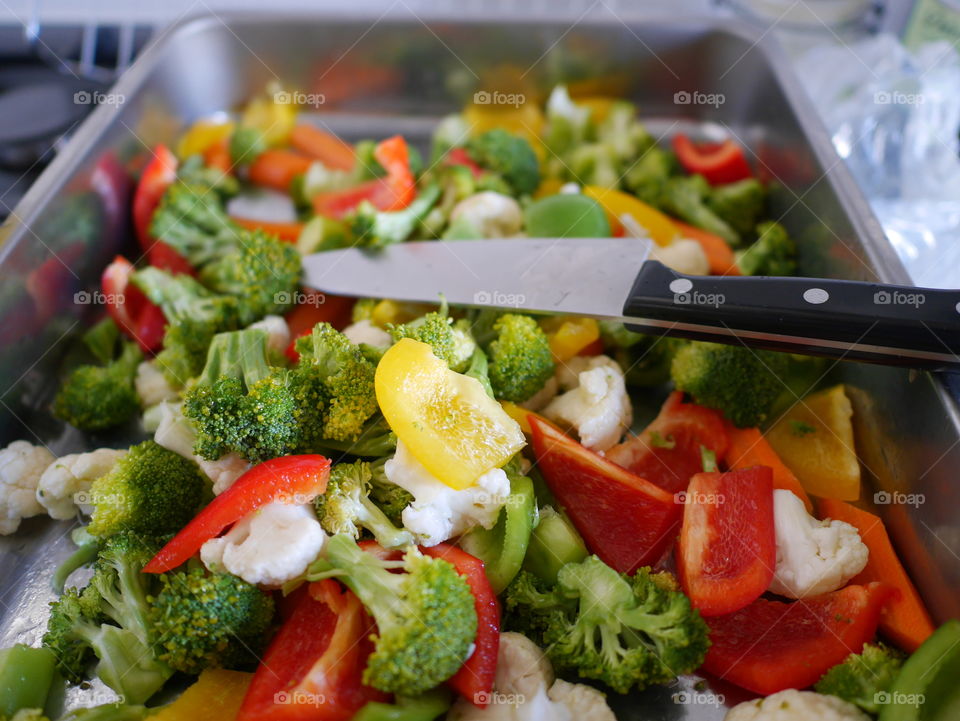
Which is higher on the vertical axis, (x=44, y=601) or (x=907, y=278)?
(x=907, y=278)

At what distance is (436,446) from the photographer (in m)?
1.04

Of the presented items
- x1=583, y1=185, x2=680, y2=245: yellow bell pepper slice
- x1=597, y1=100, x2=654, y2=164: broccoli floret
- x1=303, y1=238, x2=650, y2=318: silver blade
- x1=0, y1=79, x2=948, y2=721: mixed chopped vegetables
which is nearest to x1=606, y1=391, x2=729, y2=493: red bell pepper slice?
x1=0, y1=79, x2=948, y2=721: mixed chopped vegetables

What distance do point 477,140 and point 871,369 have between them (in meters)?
1.02

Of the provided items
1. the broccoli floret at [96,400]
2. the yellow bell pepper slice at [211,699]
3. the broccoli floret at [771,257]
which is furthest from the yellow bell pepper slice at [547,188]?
the yellow bell pepper slice at [211,699]

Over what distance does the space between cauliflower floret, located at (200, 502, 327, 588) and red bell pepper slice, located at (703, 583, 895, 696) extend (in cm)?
59

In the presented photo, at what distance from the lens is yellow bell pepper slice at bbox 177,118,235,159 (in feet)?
6.55

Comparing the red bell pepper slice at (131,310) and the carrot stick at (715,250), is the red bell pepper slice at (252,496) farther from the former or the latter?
the carrot stick at (715,250)

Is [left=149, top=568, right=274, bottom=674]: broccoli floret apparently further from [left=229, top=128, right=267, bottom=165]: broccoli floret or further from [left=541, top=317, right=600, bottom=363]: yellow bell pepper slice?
[left=229, top=128, right=267, bottom=165]: broccoli floret

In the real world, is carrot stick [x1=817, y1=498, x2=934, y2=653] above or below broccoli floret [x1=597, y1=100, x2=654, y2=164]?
below

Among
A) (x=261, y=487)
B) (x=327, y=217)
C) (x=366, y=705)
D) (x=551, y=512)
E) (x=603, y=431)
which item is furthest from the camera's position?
(x=327, y=217)

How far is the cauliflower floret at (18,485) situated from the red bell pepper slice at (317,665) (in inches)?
22.3

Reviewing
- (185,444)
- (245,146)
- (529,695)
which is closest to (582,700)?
(529,695)

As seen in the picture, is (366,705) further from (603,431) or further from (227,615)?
(603,431)

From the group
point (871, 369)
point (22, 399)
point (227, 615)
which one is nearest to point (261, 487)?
point (227, 615)
